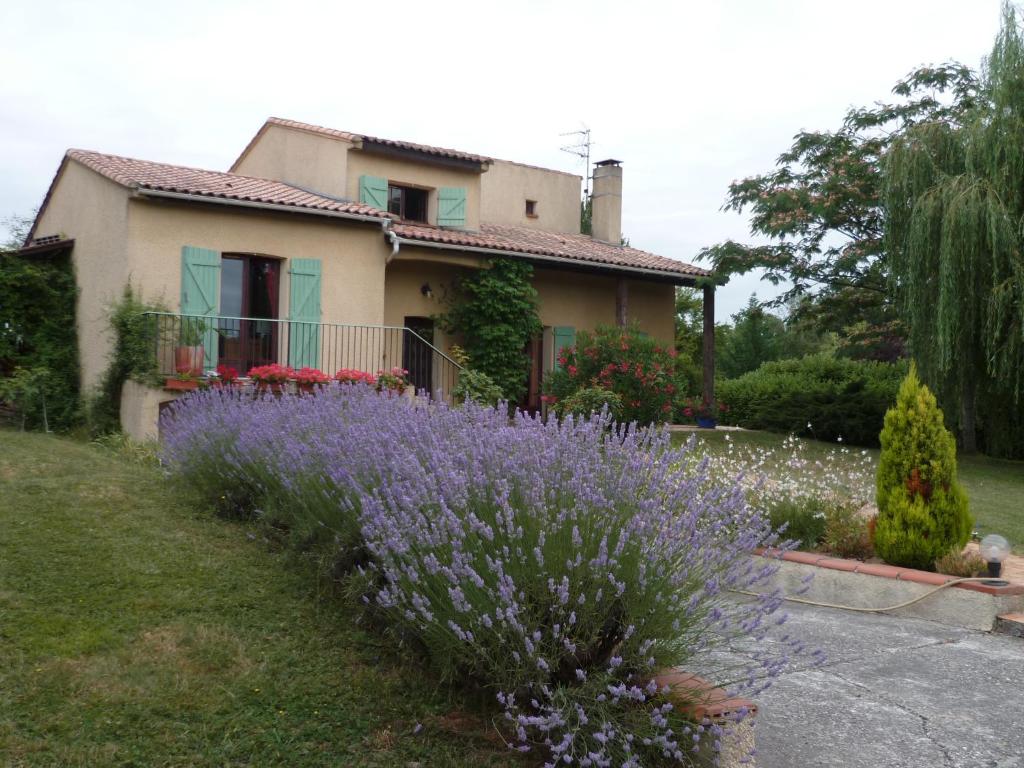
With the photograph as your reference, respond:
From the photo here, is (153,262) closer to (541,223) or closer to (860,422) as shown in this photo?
(541,223)

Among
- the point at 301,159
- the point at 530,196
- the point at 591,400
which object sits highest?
the point at 530,196

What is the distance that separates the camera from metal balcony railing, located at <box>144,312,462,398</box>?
497 inches

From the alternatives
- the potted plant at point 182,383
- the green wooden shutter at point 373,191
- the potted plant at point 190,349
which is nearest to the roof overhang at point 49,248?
the potted plant at point 190,349

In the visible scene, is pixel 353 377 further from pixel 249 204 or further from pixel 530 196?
pixel 530 196

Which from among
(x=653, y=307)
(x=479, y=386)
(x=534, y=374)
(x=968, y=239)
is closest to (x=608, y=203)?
(x=653, y=307)

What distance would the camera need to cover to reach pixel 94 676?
3.40 m

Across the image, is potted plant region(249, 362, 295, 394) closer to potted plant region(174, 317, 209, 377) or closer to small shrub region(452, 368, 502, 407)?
potted plant region(174, 317, 209, 377)

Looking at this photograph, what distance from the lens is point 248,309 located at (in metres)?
14.2

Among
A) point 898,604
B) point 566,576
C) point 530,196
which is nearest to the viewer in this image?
point 566,576

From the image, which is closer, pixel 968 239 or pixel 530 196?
A: pixel 968 239

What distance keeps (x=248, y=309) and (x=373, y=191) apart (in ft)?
11.7

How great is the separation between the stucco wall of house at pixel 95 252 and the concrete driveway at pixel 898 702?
35.9ft

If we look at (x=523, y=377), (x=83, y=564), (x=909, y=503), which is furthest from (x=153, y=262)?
(x=909, y=503)

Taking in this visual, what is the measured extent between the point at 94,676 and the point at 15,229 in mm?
24028
